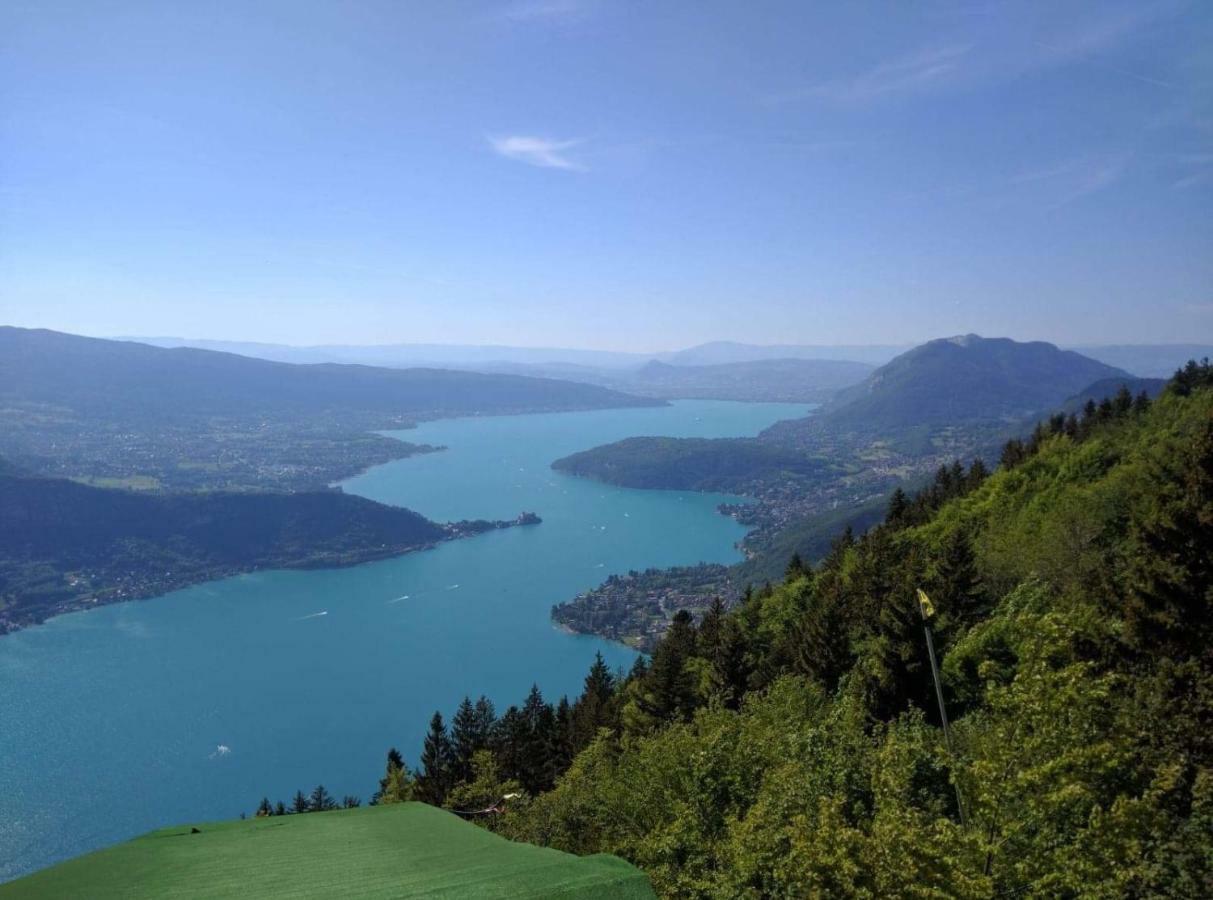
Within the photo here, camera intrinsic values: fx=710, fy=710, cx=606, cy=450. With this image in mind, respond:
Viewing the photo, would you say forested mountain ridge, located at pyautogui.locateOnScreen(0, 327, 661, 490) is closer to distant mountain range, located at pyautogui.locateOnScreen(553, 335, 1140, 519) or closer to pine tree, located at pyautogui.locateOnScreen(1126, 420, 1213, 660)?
distant mountain range, located at pyautogui.locateOnScreen(553, 335, 1140, 519)

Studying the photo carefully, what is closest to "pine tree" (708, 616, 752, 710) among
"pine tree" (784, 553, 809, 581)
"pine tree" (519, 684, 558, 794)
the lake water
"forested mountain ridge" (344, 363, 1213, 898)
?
"forested mountain ridge" (344, 363, 1213, 898)

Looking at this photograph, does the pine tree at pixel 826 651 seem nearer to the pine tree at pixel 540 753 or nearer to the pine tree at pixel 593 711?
the pine tree at pixel 593 711

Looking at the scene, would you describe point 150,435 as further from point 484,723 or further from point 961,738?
point 961,738

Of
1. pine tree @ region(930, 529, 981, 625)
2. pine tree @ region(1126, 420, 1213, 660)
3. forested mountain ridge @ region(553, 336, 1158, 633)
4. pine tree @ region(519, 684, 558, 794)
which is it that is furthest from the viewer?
forested mountain ridge @ region(553, 336, 1158, 633)

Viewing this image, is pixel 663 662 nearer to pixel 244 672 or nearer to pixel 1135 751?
pixel 1135 751

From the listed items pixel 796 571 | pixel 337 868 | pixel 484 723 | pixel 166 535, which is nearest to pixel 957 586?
pixel 337 868

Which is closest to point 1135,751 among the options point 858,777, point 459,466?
point 858,777
